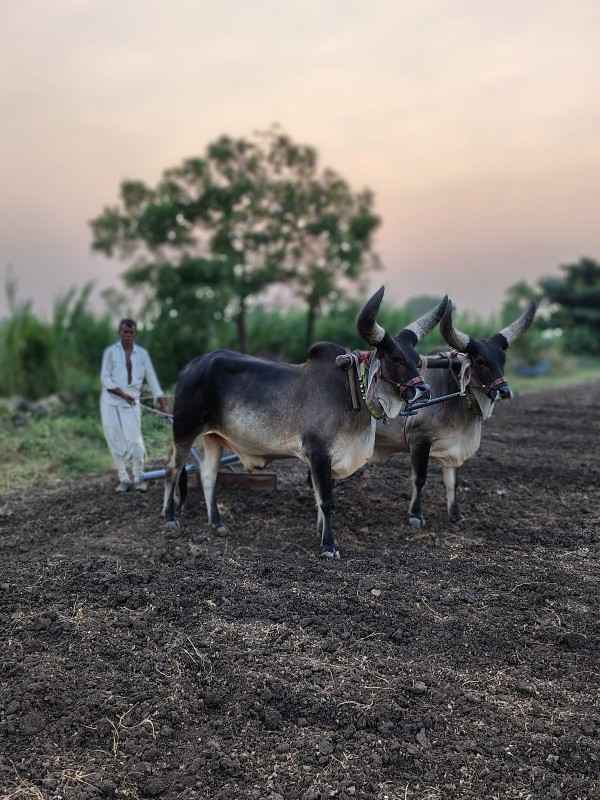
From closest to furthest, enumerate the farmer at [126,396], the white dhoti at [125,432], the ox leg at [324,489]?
the ox leg at [324,489], the farmer at [126,396], the white dhoti at [125,432]

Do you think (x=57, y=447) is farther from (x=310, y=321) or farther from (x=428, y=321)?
(x=310, y=321)

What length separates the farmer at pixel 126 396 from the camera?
6879mm

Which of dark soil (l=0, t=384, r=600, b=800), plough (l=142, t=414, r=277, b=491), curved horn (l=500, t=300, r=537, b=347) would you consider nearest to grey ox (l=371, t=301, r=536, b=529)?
curved horn (l=500, t=300, r=537, b=347)

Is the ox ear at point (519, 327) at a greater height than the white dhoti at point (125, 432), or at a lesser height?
greater

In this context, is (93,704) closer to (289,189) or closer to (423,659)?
(423,659)

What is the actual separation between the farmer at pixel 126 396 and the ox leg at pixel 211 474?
3.37 ft

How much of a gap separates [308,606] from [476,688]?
3.84ft

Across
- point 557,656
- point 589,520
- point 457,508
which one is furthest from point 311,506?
point 557,656

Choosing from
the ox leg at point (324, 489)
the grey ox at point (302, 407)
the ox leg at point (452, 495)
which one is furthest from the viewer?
A: the ox leg at point (452, 495)

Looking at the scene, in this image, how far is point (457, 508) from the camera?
5992 mm

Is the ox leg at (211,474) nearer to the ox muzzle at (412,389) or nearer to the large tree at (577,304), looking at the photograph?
the ox muzzle at (412,389)

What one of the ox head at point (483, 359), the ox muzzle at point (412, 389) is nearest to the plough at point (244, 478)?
the ox muzzle at point (412, 389)

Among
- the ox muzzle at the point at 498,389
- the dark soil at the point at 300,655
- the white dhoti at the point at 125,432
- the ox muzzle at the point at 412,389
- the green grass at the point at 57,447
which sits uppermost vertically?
the ox muzzle at the point at 412,389

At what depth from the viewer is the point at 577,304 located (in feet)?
97.8
